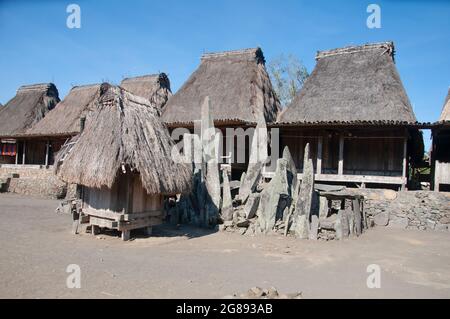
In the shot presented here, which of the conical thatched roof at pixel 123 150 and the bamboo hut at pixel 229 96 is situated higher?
the bamboo hut at pixel 229 96

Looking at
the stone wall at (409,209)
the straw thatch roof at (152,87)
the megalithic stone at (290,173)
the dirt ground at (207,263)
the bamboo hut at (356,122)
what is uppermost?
the straw thatch roof at (152,87)

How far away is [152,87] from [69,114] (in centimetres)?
497

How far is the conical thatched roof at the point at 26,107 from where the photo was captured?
70.3 ft

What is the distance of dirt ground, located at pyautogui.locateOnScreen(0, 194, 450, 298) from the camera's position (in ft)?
16.5

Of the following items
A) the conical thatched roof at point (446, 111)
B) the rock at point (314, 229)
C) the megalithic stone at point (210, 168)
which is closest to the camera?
the rock at point (314, 229)

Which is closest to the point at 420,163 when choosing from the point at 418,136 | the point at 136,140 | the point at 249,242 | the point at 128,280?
the point at 418,136

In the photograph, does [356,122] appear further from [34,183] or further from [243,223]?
[34,183]

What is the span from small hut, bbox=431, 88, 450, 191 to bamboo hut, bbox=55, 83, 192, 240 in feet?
28.1

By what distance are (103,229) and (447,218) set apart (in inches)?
405

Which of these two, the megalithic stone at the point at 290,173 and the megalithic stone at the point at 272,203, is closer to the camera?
the megalithic stone at the point at 272,203

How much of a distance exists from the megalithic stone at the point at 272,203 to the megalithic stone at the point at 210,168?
55.7 inches

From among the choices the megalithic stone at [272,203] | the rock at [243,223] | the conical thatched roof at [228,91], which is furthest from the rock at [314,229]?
the conical thatched roof at [228,91]

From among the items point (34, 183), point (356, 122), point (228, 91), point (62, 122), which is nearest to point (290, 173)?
point (356, 122)

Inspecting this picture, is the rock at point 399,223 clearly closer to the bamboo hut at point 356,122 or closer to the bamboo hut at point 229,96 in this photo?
the bamboo hut at point 356,122
